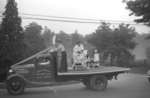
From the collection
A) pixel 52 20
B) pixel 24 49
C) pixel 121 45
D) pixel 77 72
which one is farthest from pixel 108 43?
pixel 77 72

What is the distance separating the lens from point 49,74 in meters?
10.3

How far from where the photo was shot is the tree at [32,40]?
17.8m

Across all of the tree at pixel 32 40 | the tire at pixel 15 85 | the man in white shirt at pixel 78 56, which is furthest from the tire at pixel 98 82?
the tree at pixel 32 40

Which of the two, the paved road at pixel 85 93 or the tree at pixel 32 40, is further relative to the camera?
the tree at pixel 32 40

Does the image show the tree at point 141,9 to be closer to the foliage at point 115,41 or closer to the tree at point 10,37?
the foliage at point 115,41

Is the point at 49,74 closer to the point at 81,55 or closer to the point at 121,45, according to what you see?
the point at 81,55

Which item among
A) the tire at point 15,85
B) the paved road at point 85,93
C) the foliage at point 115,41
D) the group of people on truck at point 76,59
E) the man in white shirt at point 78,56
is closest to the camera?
the paved road at point 85,93

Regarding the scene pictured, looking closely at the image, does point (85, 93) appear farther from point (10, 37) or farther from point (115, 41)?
point (115, 41)

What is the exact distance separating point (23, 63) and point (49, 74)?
4.40ft

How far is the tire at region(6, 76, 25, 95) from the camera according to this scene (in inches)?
394

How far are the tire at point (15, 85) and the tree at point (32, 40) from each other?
6.78m

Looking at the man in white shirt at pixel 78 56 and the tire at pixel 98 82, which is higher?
the man in white shirt at pixel 78 56

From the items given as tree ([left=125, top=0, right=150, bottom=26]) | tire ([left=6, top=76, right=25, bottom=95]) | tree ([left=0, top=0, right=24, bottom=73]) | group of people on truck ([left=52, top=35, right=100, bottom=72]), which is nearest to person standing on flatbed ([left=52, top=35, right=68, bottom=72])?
group of people on truck ([left=52, top=35, right=100, bottom=72])

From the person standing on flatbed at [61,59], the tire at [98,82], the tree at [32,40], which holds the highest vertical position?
the tree at [32,40]
